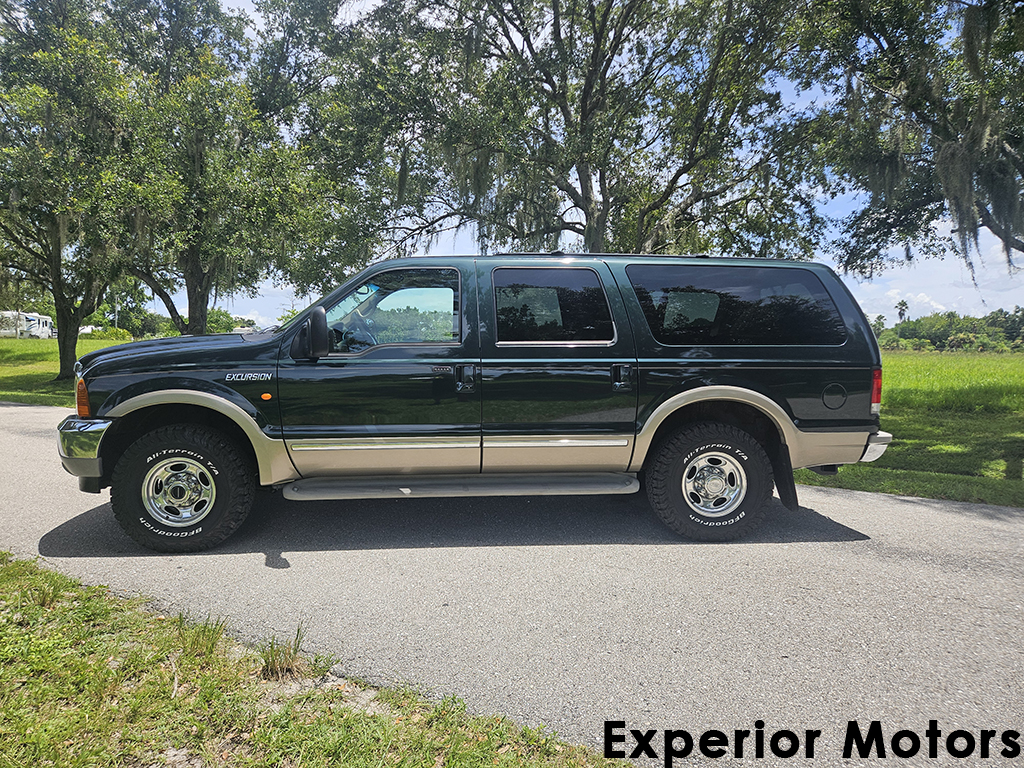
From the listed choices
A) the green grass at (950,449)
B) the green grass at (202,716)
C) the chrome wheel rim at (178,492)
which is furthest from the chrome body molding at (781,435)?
the chrome wheel rim at (178,492)

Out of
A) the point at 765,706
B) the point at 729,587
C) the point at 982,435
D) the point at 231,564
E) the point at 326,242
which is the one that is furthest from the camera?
the point at 326,242

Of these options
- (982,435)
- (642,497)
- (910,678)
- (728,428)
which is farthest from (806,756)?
(982,435)

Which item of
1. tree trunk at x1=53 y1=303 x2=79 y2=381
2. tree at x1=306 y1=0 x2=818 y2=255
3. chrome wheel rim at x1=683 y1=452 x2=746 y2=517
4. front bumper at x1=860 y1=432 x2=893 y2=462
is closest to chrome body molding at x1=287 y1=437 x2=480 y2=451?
chrome wheel rim at x1=683 y1=452 x2=746 y2=517

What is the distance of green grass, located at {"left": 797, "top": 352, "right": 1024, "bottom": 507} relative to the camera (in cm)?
596

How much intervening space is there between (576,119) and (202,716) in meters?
13.3

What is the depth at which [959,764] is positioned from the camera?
2.10 metres

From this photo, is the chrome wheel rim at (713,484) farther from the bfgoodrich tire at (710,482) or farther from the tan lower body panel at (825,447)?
the tan lower body panel at (825,447)

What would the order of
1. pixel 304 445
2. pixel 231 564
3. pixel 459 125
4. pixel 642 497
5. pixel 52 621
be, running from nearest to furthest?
pixel 52 621 → pixel 231 564 → pixel 304 445 → pixel 642 497 → pixel 459 125

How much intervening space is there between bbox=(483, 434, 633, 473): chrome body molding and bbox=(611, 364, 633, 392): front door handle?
0.35m

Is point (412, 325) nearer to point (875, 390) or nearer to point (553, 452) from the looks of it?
point (553, 452)

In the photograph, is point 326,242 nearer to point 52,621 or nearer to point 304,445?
point 304,445

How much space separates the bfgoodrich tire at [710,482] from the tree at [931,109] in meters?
7.58

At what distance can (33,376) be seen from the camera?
23.5 meters

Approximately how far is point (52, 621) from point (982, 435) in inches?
497
